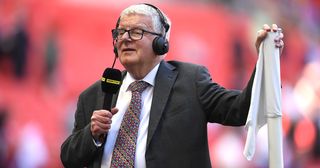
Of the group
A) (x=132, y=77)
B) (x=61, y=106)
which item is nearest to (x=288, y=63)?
(x=61, y=106)

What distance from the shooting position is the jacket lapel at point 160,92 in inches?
88.0

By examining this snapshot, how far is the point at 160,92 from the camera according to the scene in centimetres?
230

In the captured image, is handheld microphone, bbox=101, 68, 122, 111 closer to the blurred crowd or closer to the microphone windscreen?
the microphone windscreen

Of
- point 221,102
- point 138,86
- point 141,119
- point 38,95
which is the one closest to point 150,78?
point 138,86

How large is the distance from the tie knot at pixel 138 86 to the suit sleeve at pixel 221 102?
0.67 ft

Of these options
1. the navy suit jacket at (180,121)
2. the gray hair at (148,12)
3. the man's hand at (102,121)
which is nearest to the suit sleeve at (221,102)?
the navy suit jacket at (180,121)

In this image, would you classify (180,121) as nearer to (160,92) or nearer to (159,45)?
(160,92)

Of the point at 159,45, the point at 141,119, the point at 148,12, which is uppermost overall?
the point at 148,12

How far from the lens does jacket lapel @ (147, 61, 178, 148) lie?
88.0 inches

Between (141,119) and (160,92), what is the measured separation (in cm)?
12

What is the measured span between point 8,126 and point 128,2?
139 cm

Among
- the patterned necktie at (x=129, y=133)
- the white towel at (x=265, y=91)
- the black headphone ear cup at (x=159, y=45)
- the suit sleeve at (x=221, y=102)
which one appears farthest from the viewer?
the black headphone ear cup at (x=159, y=45)

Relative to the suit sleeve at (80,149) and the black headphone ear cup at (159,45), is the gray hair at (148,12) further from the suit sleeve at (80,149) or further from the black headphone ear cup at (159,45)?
the suit sleeve at (80,149)

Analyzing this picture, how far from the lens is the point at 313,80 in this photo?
622 centimetres
